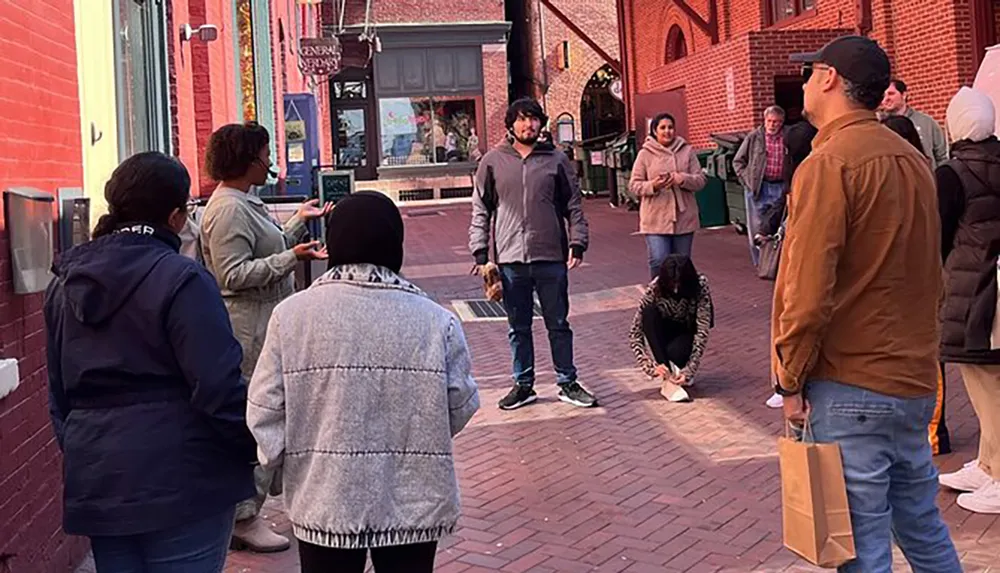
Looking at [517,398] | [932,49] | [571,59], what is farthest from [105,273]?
[571,59]

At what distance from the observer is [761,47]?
58.2 ft

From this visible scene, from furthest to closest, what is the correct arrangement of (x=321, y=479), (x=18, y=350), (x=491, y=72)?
(x=491, y=72) → (x=18, y=350) → (x=321, y=479)

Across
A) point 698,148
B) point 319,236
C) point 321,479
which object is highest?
point 698,148

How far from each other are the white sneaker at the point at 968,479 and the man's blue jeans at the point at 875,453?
218 cm

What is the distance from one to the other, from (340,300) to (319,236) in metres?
6.85

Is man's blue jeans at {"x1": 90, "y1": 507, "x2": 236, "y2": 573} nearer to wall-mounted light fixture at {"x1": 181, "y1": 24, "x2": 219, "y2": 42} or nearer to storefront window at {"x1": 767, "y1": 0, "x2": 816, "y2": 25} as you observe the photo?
wall-mounted light fixture at {"x1": 181, "y1": 24, "x2": 219, "y2": 42}

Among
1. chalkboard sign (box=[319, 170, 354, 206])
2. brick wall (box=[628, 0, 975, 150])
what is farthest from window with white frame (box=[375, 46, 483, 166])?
chalkboard sign (box=[319, 170, 354, 206])

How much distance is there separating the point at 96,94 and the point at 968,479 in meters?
4.83

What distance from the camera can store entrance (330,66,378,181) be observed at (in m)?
35.0

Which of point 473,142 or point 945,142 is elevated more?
point 473,142

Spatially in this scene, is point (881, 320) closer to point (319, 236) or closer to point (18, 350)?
point (18, 350)

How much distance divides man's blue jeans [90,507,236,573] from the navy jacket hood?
57 centimetres

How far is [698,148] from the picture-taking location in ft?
A: 70.3

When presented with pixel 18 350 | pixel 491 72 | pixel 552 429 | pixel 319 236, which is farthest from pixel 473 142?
pixel 18 350
